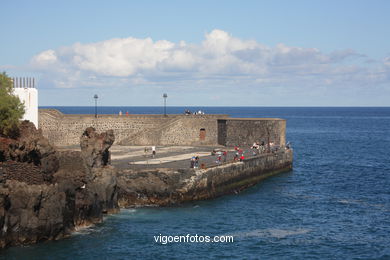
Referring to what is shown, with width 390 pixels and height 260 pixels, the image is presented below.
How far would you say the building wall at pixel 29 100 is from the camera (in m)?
44.8

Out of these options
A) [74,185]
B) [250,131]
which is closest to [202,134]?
[250,131]

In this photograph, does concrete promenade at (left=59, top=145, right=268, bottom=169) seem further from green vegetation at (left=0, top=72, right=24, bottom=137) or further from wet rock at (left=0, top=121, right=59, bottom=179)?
wet rock at (left=0, top=121, right=59, bottom=179)

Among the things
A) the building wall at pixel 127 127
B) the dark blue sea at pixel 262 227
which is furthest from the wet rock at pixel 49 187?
the building wall at pixel 127 127

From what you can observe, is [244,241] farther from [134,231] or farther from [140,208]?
[140,208]

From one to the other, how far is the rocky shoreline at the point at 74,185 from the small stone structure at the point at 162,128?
40.7 feet

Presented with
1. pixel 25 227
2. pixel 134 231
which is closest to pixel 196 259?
pixel 134 231

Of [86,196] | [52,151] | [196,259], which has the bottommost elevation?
[196,259]

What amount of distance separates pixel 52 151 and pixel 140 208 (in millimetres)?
8902

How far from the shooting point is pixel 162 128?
209 ft

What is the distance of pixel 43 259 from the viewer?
29797 millimetres

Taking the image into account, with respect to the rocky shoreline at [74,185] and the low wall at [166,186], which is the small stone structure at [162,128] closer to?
the rocky shoreline at [74,185]

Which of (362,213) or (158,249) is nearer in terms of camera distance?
(158,249)

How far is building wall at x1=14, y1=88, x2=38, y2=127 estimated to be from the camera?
44781mm

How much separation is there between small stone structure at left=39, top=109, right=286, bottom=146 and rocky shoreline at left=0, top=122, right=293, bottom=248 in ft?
40.7
